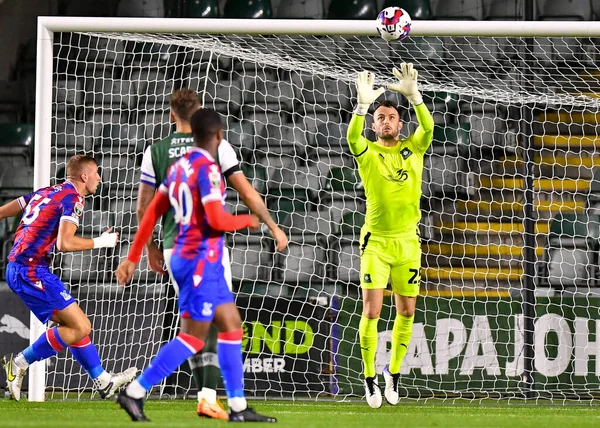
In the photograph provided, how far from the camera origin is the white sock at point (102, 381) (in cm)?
704

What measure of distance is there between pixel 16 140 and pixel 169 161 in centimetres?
522

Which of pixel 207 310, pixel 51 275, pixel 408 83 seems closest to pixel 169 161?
pixel 207 310

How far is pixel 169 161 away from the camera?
5.62 m

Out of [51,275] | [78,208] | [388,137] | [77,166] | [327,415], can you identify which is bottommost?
[327,415]

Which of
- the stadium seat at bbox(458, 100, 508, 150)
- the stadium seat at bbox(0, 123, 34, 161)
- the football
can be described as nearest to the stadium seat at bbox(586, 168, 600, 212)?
the stadium seat at bbox(458, 100, 508, 150)

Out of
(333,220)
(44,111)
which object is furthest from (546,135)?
(44,111)

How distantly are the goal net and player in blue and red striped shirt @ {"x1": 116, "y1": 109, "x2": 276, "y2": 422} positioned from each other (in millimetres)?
2689

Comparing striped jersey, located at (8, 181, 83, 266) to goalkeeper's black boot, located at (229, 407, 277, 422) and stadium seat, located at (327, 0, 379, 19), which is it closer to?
goalkeeper's black boot, located at (229, 407, 277, 422)

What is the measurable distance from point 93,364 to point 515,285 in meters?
4.36

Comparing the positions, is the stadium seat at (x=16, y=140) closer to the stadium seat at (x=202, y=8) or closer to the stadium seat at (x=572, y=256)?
the stadium seat at (x=202, y=8)

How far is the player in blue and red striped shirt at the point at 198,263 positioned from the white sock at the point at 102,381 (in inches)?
82.3

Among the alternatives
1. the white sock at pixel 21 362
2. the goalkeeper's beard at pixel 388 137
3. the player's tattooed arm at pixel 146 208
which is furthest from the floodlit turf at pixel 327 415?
the goalkeeper's beard at pixel 388 137

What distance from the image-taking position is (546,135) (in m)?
9.97

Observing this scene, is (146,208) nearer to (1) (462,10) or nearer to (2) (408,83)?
(2) (408,83)
